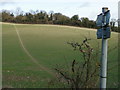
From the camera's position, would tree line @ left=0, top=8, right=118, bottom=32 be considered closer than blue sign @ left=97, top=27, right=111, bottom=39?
No

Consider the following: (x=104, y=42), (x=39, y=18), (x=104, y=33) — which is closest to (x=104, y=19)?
(x=104, y=33)

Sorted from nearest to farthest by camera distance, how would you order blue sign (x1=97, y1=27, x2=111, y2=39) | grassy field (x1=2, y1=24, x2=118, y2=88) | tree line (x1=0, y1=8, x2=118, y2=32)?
blue sign (x1=97, y1=27, x2=111, y2=39) → grassy field (x1=2, y1=24, x2=118, y2=88) → tree line (x1=0, y1=8, x2=118, y2=32)

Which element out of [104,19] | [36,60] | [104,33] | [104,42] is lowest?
[36,60]

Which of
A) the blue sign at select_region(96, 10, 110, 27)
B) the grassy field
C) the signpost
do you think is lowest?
the grassy field

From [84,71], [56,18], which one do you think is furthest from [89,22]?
[84,71]

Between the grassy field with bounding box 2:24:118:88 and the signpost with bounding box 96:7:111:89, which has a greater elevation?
the signpost with bounding box 96:7:111:89

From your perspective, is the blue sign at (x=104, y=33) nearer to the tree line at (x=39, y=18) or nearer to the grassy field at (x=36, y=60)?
the grassy field at (x=36, y=60)

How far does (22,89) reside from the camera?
9.21m

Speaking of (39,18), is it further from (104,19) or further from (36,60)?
(104,19)

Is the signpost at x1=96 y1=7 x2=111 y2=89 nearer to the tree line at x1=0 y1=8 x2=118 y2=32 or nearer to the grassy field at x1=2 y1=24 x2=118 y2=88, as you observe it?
the grassy field at x1=2 y1=24 x2=118 y2=88

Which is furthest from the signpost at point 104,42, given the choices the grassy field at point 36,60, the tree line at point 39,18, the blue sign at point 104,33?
the tree line at point 39,18

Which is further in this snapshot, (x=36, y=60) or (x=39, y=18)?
(x=39, y=18)

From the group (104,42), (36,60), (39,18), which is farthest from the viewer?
(39,18)

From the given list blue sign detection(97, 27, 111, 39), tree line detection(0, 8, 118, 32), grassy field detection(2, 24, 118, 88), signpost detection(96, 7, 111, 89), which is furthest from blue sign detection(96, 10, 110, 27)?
tree line detection(0, 8, 118, 32)
